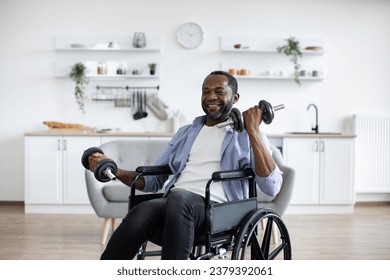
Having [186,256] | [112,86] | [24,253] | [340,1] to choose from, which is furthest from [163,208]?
[340,1]

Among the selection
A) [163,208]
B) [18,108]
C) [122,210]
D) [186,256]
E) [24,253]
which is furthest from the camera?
[18,108]

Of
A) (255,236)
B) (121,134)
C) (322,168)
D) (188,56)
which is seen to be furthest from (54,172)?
(255,236)

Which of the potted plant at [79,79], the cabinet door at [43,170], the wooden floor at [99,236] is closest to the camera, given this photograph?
the wooden floor at [99,236]

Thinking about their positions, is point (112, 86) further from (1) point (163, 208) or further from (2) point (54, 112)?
(1) point (163, 208)

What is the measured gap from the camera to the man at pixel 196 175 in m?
1.85

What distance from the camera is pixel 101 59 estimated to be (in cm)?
517

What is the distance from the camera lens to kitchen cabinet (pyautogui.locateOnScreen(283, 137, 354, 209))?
473 cm

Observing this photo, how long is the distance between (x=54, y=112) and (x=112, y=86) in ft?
2.10

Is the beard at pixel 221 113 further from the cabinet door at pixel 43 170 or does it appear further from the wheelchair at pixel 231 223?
the cabinet door at pixel 43 170

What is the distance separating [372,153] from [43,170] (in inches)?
127

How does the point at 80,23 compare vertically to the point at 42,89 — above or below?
above

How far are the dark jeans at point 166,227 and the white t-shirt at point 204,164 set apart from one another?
12 cm

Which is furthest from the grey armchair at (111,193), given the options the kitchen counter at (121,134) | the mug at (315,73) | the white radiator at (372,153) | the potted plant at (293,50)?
the white radiator at (372,153)

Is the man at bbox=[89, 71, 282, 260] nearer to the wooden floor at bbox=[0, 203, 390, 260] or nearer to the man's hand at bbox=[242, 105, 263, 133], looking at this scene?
the man's hand at bbox=[242, 105, 263, 133]
